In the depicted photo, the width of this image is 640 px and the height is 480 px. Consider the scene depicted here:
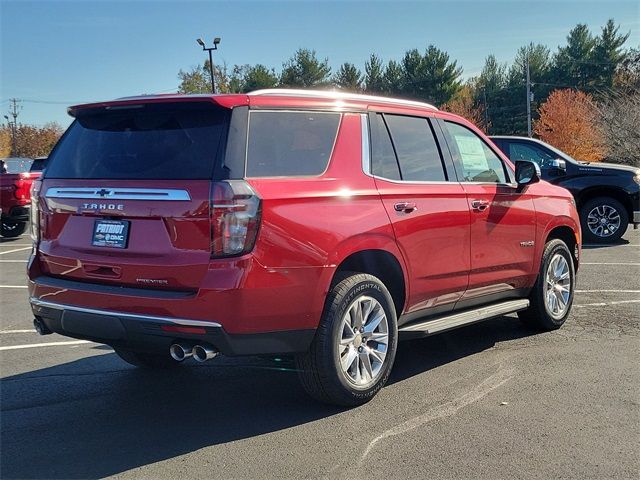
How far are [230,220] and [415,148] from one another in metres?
1.88

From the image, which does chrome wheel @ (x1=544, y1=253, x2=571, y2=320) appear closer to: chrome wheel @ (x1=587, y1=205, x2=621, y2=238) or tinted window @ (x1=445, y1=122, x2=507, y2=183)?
tinted window @ (x1=445, y1=122, x2=507, y2=183)

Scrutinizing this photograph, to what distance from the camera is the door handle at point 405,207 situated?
169 inches

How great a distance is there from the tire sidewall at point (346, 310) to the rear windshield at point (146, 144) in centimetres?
115

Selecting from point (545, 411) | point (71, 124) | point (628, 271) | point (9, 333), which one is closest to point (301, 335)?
point (545, 411)

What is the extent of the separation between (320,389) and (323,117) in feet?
5.68

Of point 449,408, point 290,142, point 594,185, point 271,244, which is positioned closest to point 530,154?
point 594,185

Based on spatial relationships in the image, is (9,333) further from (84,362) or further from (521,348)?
(521,348)

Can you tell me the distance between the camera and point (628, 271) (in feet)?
28.6

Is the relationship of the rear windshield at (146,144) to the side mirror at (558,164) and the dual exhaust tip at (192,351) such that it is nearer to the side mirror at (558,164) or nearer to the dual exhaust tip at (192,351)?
the dual exhaust tip at (192,351)

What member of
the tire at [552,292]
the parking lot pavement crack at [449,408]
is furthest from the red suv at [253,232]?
the tire at [552,292]

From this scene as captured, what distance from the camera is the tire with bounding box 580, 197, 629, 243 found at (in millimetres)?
11414

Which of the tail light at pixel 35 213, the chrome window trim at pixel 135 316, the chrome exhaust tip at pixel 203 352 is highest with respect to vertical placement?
the tail light at pixel 35 213

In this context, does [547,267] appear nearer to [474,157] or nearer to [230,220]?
[474,157]

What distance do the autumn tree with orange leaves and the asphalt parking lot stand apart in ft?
153
